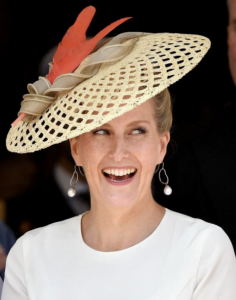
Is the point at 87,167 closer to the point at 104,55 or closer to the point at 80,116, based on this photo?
the point at 80,116

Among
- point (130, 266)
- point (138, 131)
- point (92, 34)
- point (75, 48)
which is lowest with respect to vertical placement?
point (130, 266)

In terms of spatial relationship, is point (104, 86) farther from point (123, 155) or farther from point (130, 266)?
point (130, 266)

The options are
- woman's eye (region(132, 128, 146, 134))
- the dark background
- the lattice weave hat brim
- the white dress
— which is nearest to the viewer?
the lattice weave hat brim

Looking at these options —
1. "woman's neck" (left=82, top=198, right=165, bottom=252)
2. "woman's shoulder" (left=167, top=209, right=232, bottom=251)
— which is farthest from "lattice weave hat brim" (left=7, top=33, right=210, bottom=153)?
"woman's shoulder" (left=167, top=209, right=232, bottom=251)

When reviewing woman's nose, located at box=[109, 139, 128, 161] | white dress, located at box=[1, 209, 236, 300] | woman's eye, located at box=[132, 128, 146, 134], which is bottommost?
white dress, located at box=[1, 209, 236, 300]

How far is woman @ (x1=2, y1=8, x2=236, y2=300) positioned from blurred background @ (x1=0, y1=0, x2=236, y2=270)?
726 mm

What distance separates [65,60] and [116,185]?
537 millimetres

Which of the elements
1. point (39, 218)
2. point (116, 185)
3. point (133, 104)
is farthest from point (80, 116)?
point (39, 218)

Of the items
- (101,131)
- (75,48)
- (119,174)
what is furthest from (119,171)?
(75,48)

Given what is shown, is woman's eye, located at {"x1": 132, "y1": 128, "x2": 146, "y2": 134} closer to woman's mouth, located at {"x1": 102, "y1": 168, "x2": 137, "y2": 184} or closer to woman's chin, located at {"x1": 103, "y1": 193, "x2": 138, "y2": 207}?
woman's mouth, located at {"x1": 102, "y1": 168, "x2": 137, "y2": 184}

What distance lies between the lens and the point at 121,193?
1877 mm

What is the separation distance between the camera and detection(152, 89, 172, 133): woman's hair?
76.9 inches

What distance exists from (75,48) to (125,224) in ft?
2.52

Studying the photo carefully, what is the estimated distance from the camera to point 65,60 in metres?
1.84
